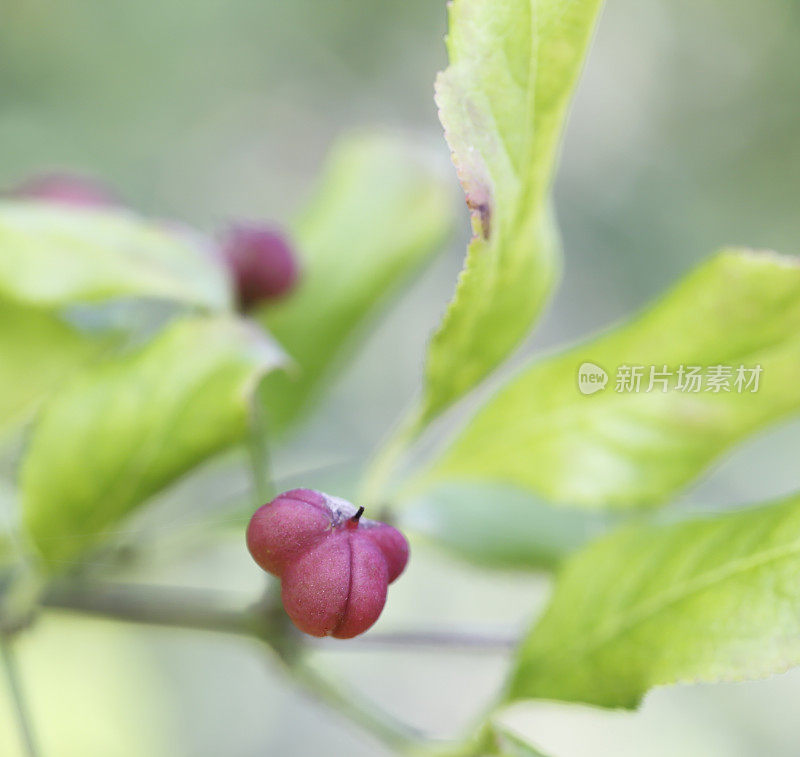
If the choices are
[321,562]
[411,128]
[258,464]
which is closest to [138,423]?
[258,464]

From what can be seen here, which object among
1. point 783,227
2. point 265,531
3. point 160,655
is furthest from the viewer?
point 783,227

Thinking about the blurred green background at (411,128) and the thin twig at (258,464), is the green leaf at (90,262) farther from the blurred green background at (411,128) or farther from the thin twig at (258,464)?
the blurred green background at (411,128)

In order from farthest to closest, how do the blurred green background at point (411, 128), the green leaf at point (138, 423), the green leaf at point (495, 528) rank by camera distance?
the blurred green background at point (411, 128), the green leaf at point (495, 528), the green leaf at point (138, 423)

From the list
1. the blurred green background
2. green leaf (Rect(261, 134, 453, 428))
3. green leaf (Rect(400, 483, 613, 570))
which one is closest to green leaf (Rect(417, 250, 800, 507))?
green leaf (Rect(400, 483, 613, 570))

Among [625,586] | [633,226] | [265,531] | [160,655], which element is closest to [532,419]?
[625,586]

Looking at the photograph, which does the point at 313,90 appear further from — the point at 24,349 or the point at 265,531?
the point at 265,531

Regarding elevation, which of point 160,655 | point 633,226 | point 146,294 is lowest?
point 160,655

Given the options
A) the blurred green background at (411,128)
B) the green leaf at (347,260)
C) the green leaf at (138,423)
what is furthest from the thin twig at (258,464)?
the blurred green background at (411,128)
